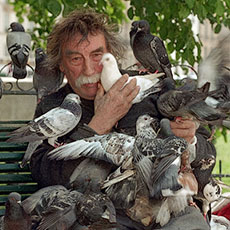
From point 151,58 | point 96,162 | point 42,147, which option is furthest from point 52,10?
point 96,162

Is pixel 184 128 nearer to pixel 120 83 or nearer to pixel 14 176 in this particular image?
pixel 120 83

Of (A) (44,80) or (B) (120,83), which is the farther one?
(A) (44,80)

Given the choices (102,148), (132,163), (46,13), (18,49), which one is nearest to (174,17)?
(18,49)

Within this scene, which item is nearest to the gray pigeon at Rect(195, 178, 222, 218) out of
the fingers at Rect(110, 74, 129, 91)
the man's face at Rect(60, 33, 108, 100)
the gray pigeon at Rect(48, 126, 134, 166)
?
the gray pigeon at Rect(48, 126, 134, 166)

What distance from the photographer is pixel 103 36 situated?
408cm

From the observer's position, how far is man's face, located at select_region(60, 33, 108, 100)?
3.94 metres

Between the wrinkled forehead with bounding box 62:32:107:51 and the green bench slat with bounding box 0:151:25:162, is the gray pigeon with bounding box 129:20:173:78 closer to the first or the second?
the wrinkled forehead with bounding box 62:32:107:51

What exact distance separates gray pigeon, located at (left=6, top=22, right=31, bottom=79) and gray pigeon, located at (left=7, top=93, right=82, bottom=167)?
1457mm

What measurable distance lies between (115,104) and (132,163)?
50 centimetres

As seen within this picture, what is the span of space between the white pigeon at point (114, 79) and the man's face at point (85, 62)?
0.32 feet

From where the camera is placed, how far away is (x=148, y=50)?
494cm

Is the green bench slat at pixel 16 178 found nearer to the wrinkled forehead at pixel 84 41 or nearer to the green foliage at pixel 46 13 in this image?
the wrinkled forehead at pixel 84 41

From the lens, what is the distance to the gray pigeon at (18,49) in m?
5.20

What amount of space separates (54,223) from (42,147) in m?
0.78
